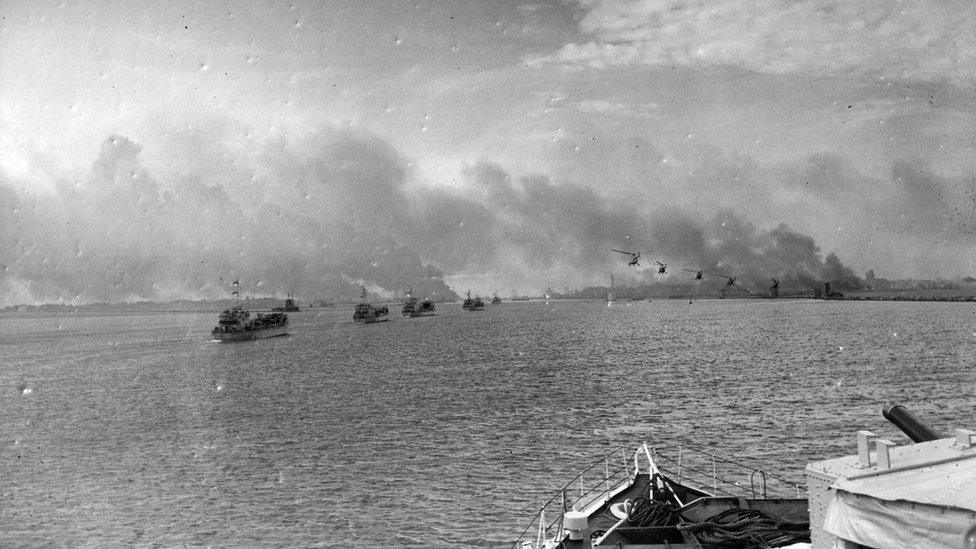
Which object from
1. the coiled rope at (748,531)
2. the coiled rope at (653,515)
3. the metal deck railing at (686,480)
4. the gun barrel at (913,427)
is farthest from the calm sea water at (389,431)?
the gun barrel at (913,427)

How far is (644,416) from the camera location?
47.8 meters

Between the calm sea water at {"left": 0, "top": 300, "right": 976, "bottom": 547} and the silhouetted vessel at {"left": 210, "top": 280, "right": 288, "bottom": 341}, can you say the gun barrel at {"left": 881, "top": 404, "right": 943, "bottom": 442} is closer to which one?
the calm sea water at {"left": 0, "top": 300, "right": 976, "bottom": 547}

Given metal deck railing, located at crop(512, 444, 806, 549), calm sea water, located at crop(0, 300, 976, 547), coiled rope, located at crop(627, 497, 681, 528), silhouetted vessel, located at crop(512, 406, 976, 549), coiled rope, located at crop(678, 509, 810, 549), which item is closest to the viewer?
silhouetted vessel, located at crop(512, 406, 976, 549)

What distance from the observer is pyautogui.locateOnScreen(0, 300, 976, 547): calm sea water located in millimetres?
27078

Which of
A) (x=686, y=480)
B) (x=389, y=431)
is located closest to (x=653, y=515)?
(x=686, y=480)

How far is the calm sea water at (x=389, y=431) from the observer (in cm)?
2708

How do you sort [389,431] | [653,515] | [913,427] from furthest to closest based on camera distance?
[389,431] < [653,515] < [913,427]

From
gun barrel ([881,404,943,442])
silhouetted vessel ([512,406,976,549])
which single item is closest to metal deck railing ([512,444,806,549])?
silhouetted vessel ([512,406,976,549])

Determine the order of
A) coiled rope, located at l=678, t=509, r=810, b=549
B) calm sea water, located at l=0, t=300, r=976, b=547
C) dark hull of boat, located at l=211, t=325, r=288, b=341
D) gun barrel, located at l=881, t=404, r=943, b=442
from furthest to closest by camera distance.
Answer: dark hull of boat, located at l=211, t=325, r=288, b=341 < calm sea water, located at l=0, t=300, r=976, b=547 < coiled rope, located at l=678, t=509, r=810, b=549 < gun barrel, located at l=881, t=404, r=943, b=442

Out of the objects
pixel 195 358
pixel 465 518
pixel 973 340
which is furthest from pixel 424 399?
pixel 973 340

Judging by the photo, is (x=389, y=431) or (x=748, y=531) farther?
(x=389, y=431)

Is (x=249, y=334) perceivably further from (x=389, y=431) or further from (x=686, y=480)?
(x=686, y=480)

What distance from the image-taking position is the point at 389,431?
44156 mm

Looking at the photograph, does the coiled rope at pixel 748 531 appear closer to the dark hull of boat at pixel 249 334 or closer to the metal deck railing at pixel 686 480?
the metal deck railing at pixel 686 480
